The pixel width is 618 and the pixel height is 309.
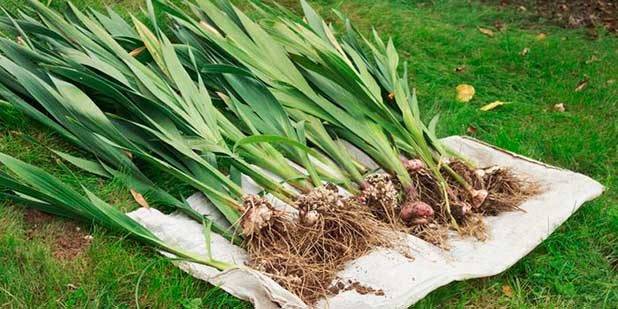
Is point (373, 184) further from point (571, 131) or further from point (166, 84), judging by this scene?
point (571, 131)

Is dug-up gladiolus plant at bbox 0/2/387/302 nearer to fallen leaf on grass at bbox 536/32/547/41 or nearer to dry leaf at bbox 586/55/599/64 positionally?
dry leaf at bbox 586/55/599/64

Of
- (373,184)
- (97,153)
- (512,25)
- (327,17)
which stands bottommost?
(512,25)

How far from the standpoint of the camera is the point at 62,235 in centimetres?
237

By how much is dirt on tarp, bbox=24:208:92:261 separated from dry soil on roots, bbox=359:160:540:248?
3.10 ft

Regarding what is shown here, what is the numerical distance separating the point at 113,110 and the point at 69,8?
0.73m

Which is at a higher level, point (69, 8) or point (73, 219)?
point (69, 8)

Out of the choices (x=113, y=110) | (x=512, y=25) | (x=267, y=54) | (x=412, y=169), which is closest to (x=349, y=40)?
(x=267, y=54)

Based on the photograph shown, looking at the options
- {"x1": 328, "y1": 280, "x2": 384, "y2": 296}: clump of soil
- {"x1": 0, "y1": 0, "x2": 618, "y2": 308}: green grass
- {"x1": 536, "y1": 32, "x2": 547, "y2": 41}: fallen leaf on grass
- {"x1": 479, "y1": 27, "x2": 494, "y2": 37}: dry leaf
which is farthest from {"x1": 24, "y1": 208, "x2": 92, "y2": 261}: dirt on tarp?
{"x1": 536, "y1": 32, "x2": 547, "y2": 41}: fallen leaf on grass

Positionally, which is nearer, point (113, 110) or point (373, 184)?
point (373, 184)

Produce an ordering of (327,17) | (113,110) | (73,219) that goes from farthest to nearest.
A: (327,17) < (113,110) < (73,219)

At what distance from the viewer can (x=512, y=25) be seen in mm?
5289

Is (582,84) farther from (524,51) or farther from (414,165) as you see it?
(414,165)

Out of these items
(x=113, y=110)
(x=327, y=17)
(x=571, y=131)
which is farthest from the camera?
(x=327, y=17)

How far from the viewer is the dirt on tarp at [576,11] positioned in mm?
5402
